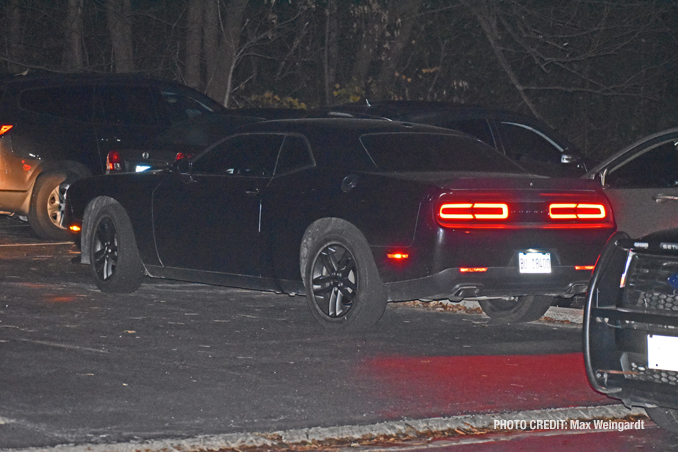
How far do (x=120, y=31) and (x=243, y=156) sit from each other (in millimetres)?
13957

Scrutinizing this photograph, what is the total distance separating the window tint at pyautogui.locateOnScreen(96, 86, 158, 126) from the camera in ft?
49.6

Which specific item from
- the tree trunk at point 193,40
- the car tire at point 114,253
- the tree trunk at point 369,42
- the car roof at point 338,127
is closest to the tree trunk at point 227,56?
the tree trunk at point 193,40

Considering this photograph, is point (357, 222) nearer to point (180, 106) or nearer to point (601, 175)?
point (601, 175)

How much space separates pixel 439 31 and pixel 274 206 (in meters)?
17.1

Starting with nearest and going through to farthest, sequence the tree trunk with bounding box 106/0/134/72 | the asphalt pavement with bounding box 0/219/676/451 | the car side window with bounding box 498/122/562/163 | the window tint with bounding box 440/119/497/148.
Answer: the asphalt pavement with bounding box 0/219/676/451 < the window tint with bounding box 440/119/497/148 < the car side window with bounding box 498/122/562/163 < the tree trunk with bounding box 106/0/134/72

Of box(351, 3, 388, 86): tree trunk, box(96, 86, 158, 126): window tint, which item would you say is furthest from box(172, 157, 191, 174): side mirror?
box(351, 3, 388, 86): tree trunk

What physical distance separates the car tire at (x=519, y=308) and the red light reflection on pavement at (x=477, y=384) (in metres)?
1.23

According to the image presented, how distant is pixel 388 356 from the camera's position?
8.04m

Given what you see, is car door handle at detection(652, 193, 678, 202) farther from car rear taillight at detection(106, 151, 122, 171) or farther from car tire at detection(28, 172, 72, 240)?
car tire at detection(28, 172, 72, 240)

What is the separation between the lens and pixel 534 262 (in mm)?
8336

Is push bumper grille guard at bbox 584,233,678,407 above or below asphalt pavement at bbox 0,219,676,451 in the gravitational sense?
above

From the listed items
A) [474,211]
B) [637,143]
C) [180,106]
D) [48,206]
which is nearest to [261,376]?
[474,211]

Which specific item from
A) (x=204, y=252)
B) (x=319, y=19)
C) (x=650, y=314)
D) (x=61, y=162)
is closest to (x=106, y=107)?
(x=61, y=162)

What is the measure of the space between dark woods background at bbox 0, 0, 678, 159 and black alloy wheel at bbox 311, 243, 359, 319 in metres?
11.9
